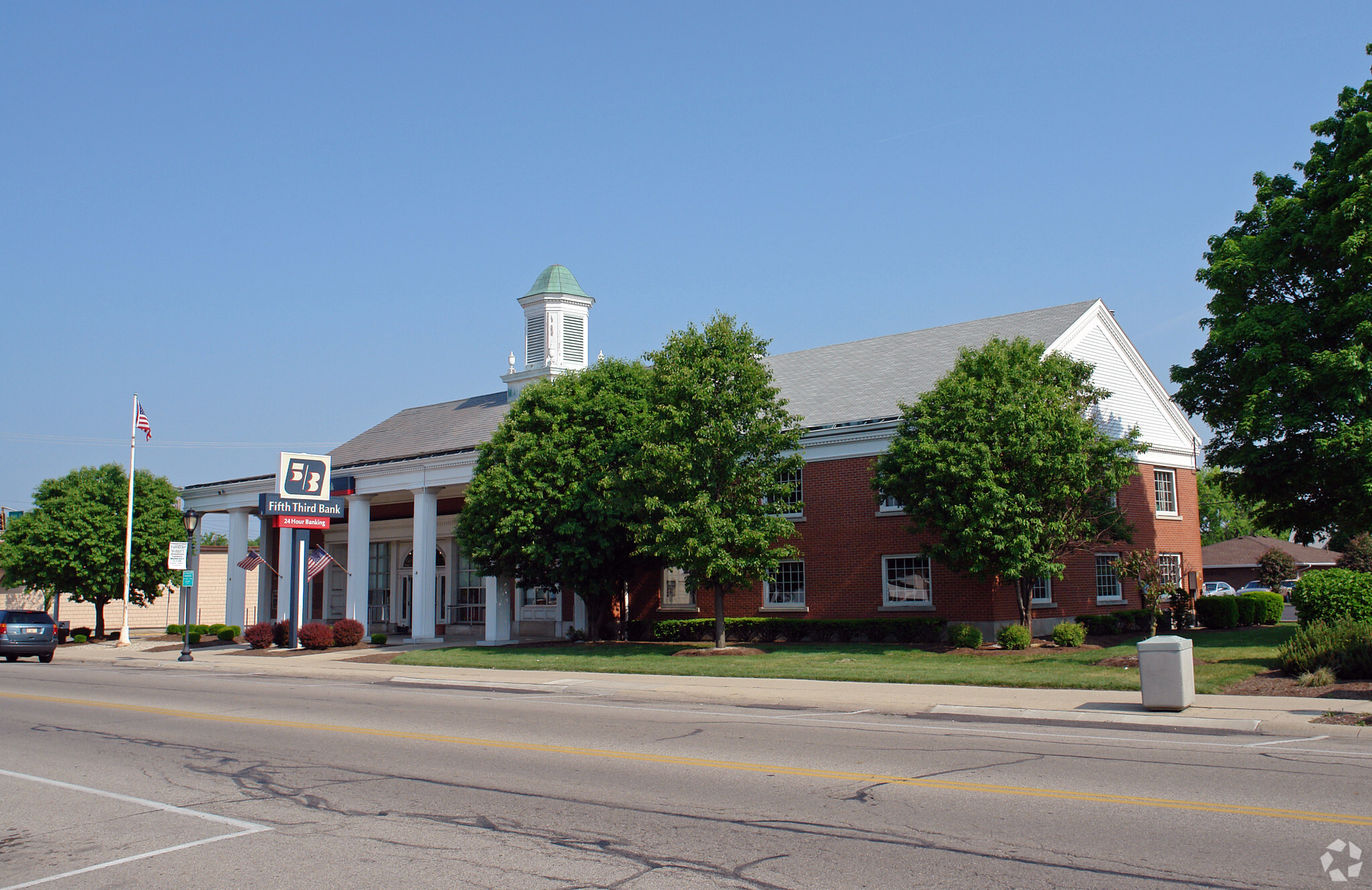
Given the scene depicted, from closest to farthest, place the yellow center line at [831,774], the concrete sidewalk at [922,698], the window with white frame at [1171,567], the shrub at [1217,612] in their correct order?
1. the yellow center line at [831,774]
2. the concrete sidewalk at [922,698]
3. the shrub at [1217,612]
4. the window with white frame at [1171,567]

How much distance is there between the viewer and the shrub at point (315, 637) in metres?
33.4

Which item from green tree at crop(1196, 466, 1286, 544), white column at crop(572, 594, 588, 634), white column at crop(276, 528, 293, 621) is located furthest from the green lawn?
green tree at crop(1196, 466, 1286, 544)

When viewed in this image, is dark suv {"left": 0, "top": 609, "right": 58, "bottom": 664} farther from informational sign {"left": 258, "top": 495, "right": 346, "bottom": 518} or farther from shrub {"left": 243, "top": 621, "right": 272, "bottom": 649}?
informational sign {"left": 258, "top": 495, "right": 346, "bottom": 518}

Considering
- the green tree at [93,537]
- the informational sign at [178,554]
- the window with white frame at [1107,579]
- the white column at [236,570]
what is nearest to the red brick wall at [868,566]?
the window with white frame at [1107,579]

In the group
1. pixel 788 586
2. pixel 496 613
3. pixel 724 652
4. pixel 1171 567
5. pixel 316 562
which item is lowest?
pixel 724 652

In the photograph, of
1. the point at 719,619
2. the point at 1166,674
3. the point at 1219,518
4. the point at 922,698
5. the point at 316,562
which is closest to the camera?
the point at 1166,674

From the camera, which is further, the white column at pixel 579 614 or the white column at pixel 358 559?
the white column at pixel 358 559

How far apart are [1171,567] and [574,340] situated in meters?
24.0

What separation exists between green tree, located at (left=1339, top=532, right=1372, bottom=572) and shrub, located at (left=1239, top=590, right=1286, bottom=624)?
2247 cm

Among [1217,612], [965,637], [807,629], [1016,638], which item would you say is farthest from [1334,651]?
[1217,612]

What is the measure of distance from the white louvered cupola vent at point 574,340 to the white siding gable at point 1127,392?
19.6 meters

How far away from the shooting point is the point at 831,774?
9938 millimetres

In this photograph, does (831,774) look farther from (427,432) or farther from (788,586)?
(427,432)

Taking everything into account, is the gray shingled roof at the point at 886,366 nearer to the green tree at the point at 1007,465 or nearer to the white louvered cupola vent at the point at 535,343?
the green tree at the point at 1007,465
